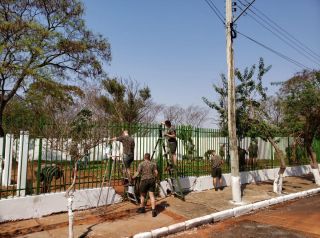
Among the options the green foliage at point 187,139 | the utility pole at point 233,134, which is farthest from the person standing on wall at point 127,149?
the utility pole at point 233,134

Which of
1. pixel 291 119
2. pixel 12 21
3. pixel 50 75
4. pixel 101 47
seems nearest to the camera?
pixel 291 119

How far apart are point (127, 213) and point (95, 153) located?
1.91 metres

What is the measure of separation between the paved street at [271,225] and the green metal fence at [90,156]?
9.94 ft

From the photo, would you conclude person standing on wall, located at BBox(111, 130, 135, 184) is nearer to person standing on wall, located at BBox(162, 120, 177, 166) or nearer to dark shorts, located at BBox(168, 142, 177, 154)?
person standing on wall, located at BBox(162, 120, 177, 166)

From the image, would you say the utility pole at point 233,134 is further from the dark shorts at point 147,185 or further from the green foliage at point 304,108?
the green foliage at point 304,108

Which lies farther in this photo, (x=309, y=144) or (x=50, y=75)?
(x=50, y=75)

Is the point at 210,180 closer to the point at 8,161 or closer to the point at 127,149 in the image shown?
the point at 127,149

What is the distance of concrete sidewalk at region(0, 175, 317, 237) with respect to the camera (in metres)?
7.79

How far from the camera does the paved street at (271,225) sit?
820cm

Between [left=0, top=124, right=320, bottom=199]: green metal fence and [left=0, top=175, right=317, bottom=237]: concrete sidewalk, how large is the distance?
0.82 m

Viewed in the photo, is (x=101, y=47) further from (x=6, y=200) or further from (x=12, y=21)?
(x=6, y=200)

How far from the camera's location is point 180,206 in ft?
34.8

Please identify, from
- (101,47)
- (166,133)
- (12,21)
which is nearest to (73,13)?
(101,47)

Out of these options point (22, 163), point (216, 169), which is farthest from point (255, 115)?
point (22, 163)
